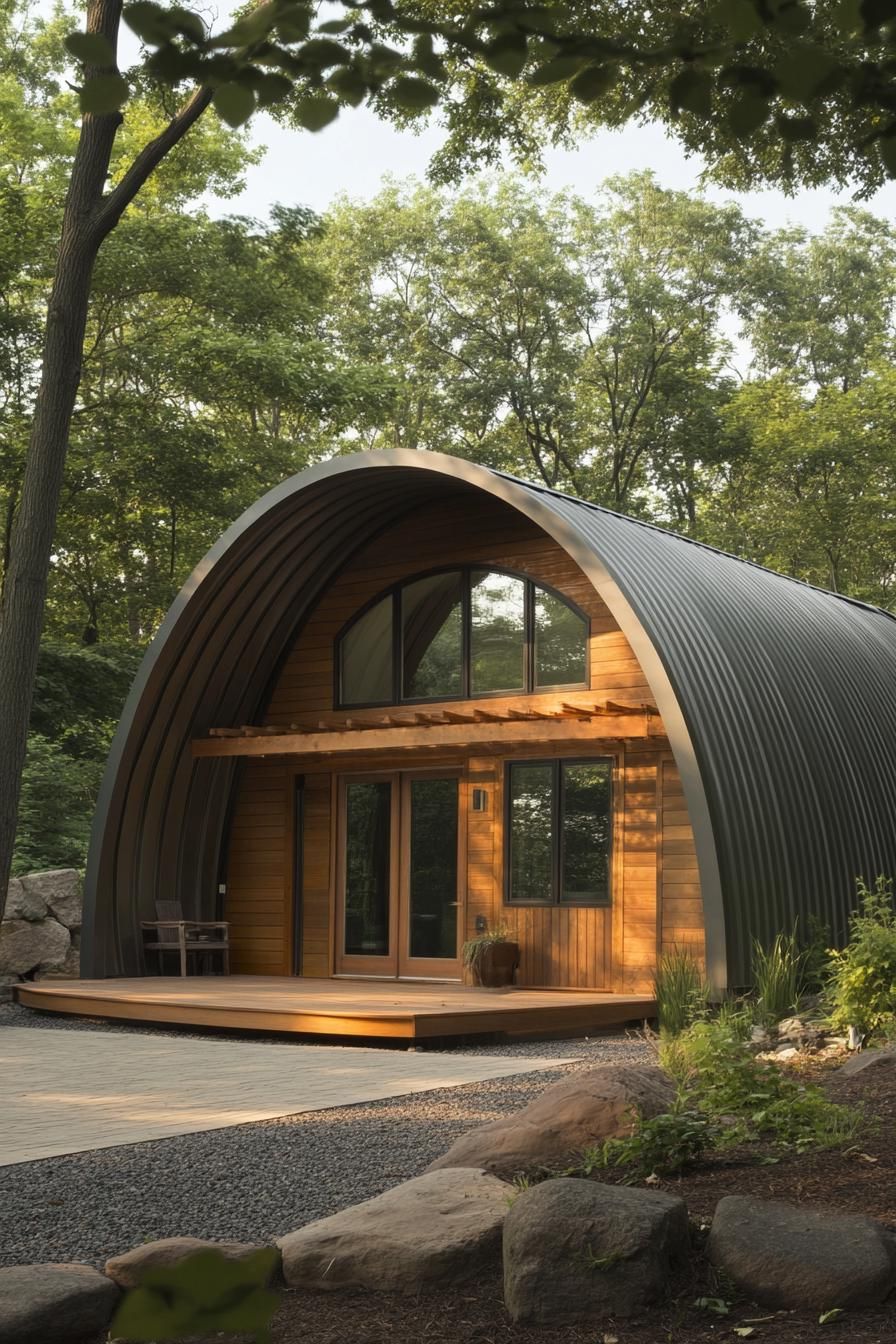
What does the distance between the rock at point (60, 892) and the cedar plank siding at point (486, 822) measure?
1.84 metres

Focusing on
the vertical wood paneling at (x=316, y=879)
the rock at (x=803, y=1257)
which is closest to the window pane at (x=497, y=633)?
the vertical wood paneling at (x=316, y=879)

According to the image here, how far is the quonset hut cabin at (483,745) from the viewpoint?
12133 millimetres

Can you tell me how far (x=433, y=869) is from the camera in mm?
14875

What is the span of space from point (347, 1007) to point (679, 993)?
8.50 ft

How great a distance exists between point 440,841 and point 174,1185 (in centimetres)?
919

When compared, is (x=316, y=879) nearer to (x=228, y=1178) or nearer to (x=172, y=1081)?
(x=172, y=1081)

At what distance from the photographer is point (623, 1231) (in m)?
3.92

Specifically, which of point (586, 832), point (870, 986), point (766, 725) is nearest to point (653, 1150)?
point (870, 986)

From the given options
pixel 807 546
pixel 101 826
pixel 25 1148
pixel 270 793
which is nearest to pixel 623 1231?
pixel 25 1148

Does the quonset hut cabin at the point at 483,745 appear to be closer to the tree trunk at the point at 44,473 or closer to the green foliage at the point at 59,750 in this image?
the green foliage at the point at 59,750

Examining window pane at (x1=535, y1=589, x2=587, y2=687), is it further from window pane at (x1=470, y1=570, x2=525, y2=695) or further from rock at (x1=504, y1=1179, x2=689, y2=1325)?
rock at (x1=504, y1=1179, x2=689, y2=1325)

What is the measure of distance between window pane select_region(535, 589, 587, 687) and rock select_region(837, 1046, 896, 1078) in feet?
20.5

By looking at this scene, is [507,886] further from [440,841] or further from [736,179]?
[736,179]

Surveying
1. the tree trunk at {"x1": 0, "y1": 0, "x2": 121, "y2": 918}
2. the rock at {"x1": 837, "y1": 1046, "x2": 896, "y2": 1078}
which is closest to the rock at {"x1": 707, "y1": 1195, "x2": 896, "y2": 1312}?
the rock at {"x1": 837, "y1": 1046, "x2": 896, "y2": 1078}
